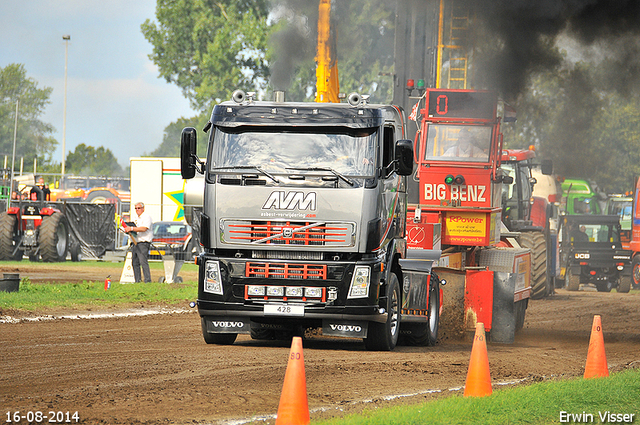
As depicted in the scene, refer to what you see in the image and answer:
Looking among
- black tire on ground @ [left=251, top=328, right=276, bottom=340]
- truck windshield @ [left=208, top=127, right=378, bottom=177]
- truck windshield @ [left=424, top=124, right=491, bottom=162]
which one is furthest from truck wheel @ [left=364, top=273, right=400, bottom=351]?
truck windshield @ [left=424, top=124, right=491, bottom=162]

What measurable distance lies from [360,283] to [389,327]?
102 centimetres

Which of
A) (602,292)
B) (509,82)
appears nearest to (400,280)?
(509,82)

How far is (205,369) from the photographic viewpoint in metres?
9.67

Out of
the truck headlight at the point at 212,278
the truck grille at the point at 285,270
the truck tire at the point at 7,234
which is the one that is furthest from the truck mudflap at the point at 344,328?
the truck tire at the point at 7,234

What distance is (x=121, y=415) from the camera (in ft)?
23.3

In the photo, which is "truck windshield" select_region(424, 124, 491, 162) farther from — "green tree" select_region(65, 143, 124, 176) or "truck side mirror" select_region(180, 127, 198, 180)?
"green tree" select_region(65, 143, 124, 176)

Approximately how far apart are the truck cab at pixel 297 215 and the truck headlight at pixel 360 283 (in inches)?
0.5

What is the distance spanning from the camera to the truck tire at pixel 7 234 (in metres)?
31.5

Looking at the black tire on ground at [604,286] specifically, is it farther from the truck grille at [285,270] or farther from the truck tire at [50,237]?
the truck grille at [285,270]

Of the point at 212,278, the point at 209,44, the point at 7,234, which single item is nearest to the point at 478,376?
the point at 212,278

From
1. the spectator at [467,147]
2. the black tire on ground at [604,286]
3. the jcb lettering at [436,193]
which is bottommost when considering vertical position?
the black tire on ground at [604,286]

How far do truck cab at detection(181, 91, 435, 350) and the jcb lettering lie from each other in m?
5.32

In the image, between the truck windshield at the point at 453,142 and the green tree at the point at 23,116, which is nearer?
the truck windshield at the point at 453,142

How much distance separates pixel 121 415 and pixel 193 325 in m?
8.02
